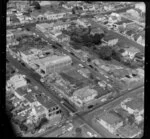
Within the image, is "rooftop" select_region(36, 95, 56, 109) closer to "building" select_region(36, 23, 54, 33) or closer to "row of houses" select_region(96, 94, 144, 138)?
"row of houses" select_region(96, 94, 144, 138)

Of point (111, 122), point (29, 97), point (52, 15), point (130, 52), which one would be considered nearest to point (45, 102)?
point (29, 97)

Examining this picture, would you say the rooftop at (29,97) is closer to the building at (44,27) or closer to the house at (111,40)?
the house at (111,40)

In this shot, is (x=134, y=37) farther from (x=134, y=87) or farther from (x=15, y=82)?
(x=15, y=82)

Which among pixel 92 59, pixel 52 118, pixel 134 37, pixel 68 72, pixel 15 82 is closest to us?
pixel 52 118

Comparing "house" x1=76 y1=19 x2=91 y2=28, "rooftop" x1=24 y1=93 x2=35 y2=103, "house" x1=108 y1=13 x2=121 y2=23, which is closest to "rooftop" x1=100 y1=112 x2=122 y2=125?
"rooftop" x1=24 y1=93 x2=35 y2=103

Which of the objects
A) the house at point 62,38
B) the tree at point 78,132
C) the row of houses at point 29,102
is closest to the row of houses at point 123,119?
the tree at point 78,132

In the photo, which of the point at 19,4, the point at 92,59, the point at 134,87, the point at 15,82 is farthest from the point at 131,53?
the point at 19,4

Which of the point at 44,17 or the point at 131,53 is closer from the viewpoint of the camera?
the point at 131,53
